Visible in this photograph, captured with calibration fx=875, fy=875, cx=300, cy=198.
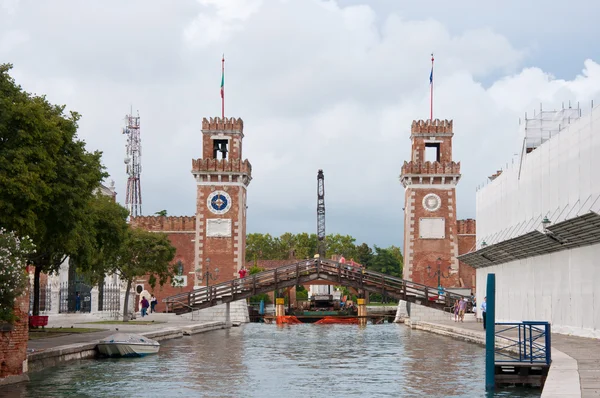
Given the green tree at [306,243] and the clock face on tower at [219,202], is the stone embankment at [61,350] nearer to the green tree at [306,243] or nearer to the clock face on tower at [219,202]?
the clock face on tower at [219,202]

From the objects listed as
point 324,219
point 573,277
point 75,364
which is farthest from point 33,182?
point 324,219

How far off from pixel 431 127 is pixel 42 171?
4972cm

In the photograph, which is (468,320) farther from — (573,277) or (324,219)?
(324,219)

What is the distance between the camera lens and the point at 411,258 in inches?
2653

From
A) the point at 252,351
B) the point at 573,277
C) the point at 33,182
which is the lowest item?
the point at 252,351

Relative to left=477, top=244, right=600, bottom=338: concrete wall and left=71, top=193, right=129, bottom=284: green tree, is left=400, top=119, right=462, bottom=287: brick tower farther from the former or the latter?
left=71, top=193, right=129, bottom=284: green tree

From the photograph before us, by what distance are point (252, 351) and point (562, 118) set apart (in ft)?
79.6

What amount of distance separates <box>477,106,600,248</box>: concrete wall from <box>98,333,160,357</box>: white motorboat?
16.4m

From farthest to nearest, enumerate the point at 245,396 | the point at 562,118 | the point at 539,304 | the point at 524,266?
the point at 562,118, the point at 524,266, the point at 539,304, the point at 245,396

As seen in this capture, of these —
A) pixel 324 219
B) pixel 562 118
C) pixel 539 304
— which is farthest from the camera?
pixel 324 219

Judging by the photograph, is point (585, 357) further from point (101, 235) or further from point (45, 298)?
point (45, 298)

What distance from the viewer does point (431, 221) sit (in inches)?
2667

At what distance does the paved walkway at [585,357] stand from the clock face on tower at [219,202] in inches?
1492

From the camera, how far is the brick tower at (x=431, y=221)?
67.2 m
